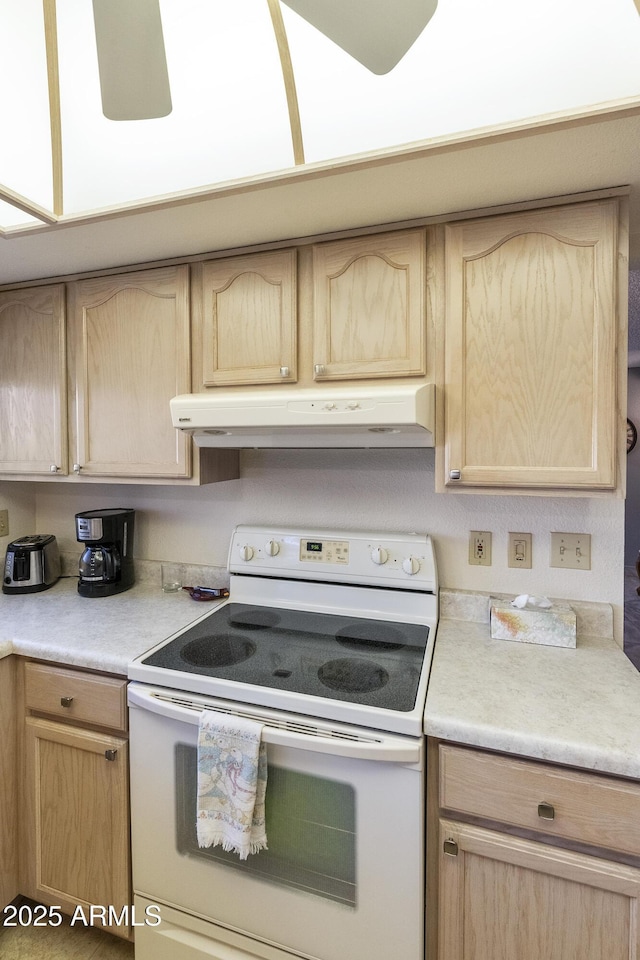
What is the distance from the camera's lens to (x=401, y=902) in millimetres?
1072

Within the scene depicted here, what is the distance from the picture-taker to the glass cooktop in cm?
120

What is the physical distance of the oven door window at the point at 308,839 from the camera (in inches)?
44.4

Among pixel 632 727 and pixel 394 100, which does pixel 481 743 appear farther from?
pixel 394 100

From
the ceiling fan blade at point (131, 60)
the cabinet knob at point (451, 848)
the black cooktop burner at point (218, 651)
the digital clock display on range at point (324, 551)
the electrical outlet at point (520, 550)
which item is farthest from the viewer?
the digital clock display on range at point (324, 551)

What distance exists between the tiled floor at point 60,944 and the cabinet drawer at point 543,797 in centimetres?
124

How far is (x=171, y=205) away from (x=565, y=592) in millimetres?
1615

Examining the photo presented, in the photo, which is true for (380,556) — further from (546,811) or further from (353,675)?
(546,811)

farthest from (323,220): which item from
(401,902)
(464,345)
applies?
(401,902)

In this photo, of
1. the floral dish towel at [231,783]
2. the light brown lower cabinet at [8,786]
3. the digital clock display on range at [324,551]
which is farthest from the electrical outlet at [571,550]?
the light brown lower cabinet at [8,786]

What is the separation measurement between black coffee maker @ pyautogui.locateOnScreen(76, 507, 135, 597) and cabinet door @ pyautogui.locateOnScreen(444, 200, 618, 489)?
4.27 feet

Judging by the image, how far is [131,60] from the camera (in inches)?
47.9

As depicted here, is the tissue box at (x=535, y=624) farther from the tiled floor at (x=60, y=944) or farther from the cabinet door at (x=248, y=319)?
the tiled floor at (x=60, y=944)

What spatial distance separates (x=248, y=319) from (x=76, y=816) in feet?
5.23

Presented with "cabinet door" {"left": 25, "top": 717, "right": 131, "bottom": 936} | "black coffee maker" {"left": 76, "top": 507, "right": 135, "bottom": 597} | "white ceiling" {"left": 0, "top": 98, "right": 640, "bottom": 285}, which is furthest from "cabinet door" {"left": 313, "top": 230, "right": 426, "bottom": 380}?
"cabinet door" {"left": 25, "top": 717, "right": 131, "bottom": 936}
